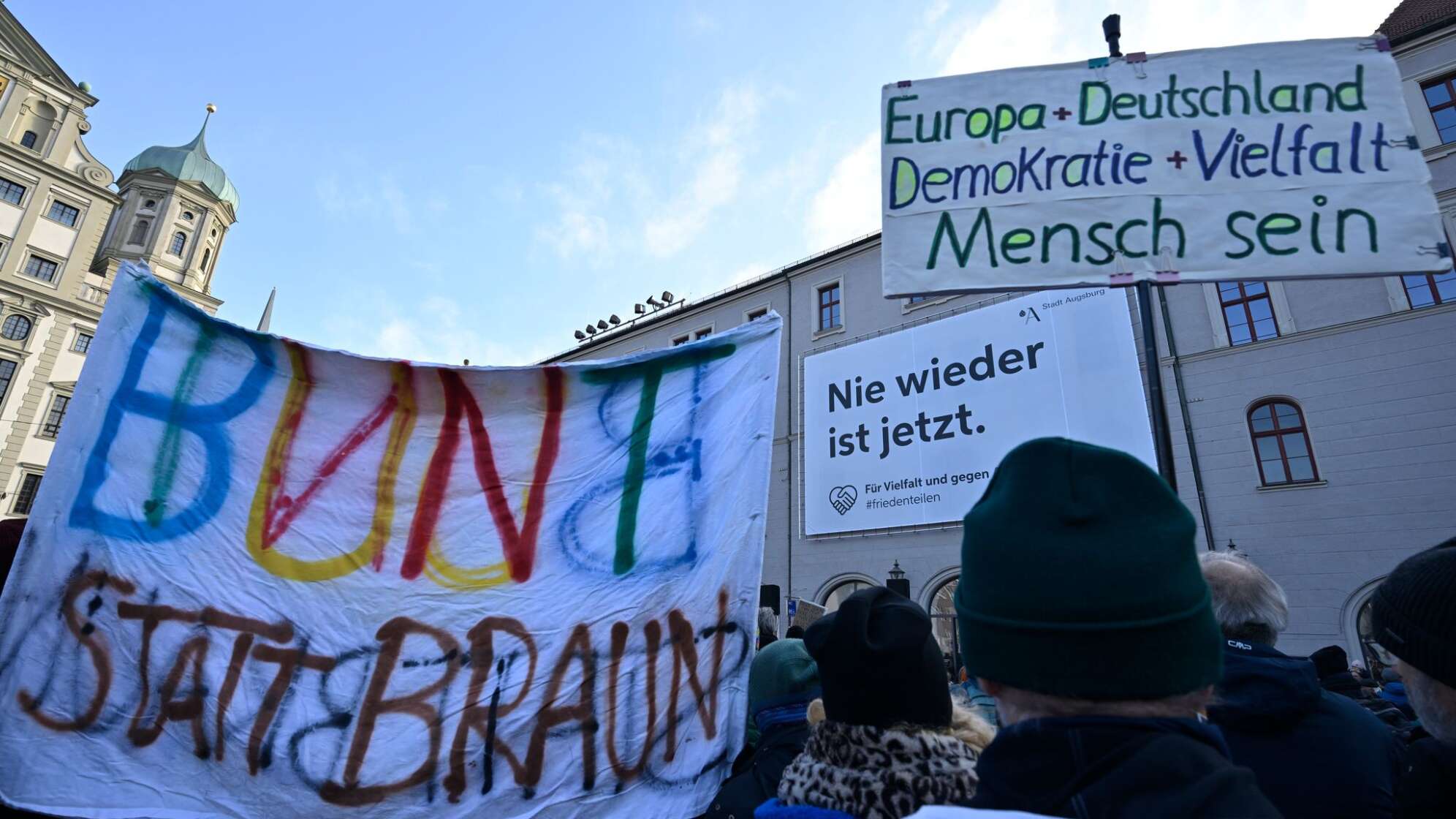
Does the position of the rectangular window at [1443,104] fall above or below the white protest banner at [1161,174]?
above

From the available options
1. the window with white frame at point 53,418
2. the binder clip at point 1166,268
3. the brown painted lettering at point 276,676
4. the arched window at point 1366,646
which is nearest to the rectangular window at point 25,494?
the window with white frame at point 53,418

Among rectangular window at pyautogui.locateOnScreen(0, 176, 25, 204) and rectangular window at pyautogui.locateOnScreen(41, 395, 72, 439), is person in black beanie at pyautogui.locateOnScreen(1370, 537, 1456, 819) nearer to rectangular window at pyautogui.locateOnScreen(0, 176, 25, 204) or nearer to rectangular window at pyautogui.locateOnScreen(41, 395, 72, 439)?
rectangular window at pyautogui.locateOnScreen(41, 395, 72, 439)

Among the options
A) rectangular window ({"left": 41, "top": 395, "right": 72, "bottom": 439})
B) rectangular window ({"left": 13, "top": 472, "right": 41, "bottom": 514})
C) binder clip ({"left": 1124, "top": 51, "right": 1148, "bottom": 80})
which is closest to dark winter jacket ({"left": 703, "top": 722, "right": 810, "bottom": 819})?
binder clip ({"left": 1124, "top": 51, "right": 1148, "bottom": 80})

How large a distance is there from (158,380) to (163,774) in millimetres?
1283

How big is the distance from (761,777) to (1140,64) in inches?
124

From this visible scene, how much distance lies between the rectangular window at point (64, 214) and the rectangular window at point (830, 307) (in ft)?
102

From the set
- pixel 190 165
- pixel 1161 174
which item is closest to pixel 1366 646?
pixel 1161 174

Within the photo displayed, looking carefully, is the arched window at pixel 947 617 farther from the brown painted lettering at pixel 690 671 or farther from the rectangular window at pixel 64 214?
the rectangular window at pixel 64 214

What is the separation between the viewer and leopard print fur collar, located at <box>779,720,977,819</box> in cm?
139

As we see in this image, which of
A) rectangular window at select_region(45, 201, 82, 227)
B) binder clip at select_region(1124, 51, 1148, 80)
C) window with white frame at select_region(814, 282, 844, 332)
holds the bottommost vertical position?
binder clip at select_region(1124, 51, 1148, 80)

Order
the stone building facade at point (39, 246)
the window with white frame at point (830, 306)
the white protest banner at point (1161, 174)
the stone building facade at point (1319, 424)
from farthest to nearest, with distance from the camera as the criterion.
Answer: the stone building facade at point (39, 246)
the window with white frame at point (830, 306)
the stone building facade at point (1319, 424)
the white protest banner at point (1161, 174)

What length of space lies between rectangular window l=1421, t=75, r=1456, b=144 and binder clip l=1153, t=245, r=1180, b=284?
52.0 feet

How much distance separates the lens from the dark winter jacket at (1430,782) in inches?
45.8

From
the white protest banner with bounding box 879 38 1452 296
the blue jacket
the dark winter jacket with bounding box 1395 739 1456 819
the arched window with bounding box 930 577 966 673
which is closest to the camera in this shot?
the dark winter jacket with bounding box 1395 739 1456 819
